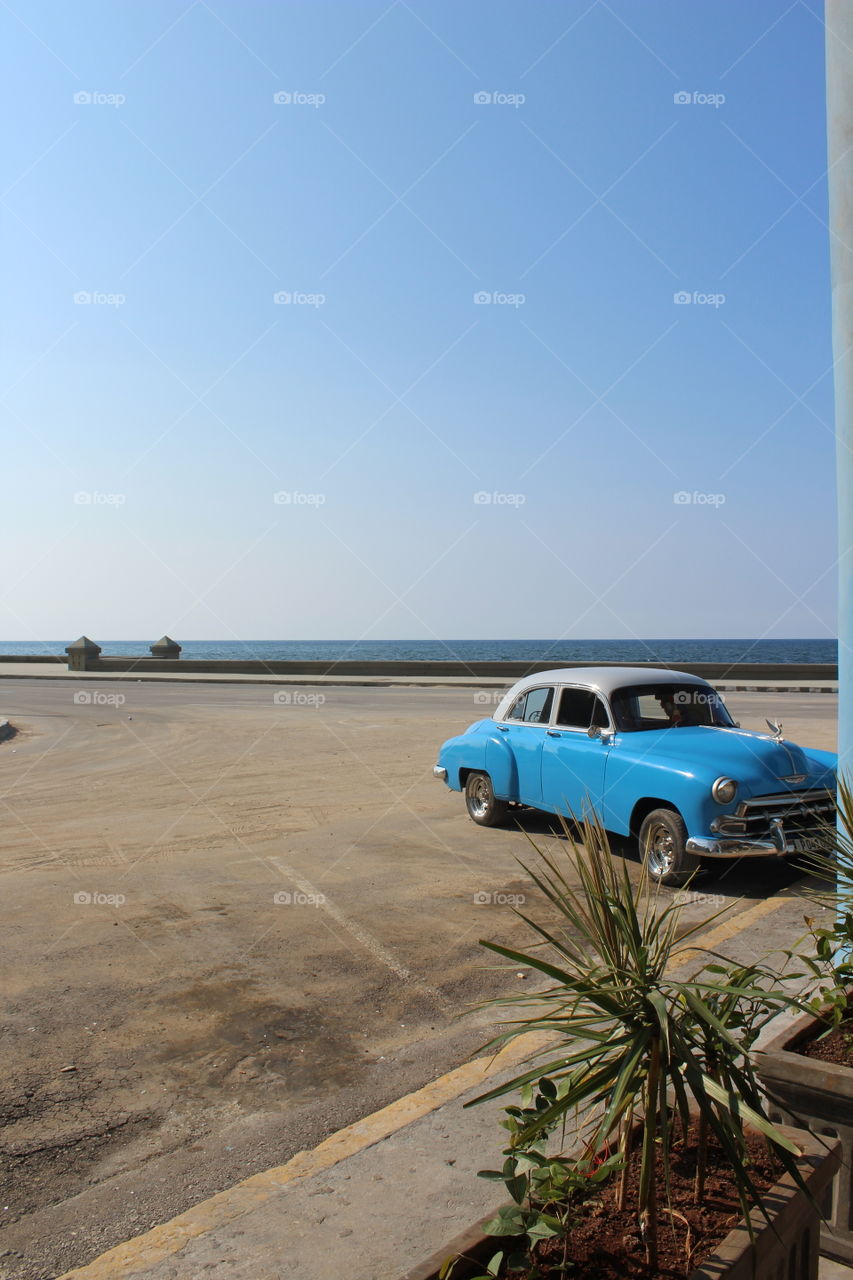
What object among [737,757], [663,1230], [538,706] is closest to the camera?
[663,1230]

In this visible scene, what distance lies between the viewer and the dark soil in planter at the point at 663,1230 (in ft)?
7.04

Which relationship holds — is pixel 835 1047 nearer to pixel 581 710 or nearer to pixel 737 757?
pixel 737 757

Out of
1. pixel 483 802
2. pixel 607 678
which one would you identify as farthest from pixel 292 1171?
pixel 483 802

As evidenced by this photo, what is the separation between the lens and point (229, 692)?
31.2 metres

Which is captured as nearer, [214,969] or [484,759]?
[214,969]

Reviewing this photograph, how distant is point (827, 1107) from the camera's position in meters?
2.85

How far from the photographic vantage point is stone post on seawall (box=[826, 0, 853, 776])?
13.8 feet

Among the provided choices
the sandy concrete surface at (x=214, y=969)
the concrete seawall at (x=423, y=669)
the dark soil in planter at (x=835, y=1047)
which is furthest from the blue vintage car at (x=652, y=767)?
the concrete seawall at (x=423, y=669)

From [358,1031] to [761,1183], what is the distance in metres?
2.82

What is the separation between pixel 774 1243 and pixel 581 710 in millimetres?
6659

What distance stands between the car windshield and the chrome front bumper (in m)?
1.40

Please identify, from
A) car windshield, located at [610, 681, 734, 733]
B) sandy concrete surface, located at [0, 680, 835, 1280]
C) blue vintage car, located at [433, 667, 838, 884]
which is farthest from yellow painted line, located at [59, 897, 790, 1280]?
car windshield, located at [610, 681, 734, 733]

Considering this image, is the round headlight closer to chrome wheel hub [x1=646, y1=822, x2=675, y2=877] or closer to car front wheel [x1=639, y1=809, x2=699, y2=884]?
car front wheel [x1=639, y1=809, x2=699, y2=884]

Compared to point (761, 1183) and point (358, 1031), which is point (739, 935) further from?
point (761, 1183)
